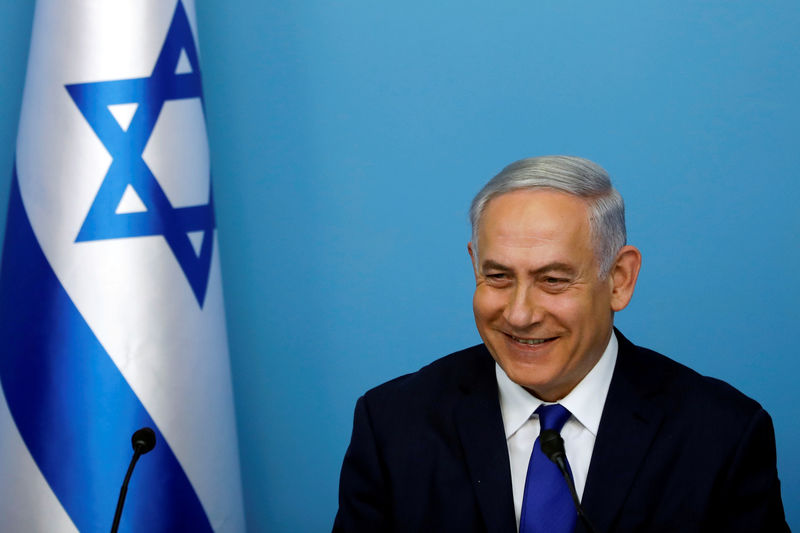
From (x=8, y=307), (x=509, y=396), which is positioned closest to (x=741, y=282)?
(x=509, y=396)

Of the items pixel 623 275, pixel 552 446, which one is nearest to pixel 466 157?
pixel 623 275

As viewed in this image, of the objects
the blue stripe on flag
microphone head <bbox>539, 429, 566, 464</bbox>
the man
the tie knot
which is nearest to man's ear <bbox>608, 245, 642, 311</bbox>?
the man

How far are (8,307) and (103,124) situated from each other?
0.51 m

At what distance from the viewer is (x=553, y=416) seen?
1899 millimetres

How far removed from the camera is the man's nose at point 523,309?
5.88ft

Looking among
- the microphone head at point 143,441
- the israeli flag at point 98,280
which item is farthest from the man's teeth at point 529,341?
the israeli flag at point 98,280

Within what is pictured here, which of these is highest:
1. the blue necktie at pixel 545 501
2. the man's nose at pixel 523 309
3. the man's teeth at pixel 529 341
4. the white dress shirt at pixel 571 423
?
the man's nose at pixel 523 309

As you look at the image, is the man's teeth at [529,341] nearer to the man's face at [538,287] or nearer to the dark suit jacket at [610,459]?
the man's face at [538,287]

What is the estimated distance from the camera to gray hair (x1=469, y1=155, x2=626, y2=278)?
1820 millimetres

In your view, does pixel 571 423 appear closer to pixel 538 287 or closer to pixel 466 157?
pixel 538 287

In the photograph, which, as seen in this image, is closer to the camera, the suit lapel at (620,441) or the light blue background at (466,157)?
the suit lapel at (620,441)

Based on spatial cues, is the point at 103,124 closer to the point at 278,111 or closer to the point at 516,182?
the point at 278,111

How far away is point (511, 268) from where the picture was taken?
181 cm

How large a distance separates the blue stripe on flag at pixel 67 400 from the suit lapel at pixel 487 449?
2.95ft
